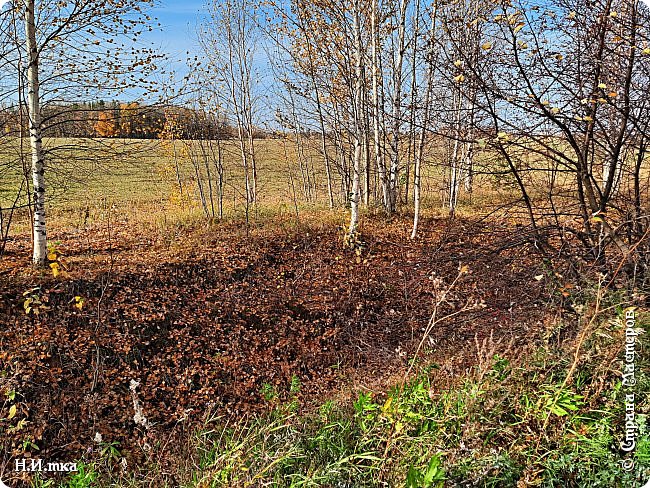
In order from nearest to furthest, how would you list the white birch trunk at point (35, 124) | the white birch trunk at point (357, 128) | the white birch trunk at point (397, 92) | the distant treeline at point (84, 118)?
the white birch trunk at point (35, 124) < the distant treeline at point (84, 118) < the white birch trunk at point (357, 128) < the white birch trunk at point (397, 92)

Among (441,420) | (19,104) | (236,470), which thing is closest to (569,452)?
(441,420)

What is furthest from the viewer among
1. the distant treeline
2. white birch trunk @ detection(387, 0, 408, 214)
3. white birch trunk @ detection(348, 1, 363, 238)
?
white birch trunk @ detection(387, 0, 408, 214)

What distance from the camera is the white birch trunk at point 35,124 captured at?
5758mm

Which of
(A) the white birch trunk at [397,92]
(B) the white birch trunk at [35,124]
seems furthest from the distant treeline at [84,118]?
(A) the white birch trunk at [397,92]

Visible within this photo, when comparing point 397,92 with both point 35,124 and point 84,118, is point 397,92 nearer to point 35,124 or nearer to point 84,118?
point 84,118

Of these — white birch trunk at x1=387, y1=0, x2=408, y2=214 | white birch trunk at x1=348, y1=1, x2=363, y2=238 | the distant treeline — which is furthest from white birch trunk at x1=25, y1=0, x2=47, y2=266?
white birch trunk at x1=387, y1=0, x2=408, y2=214

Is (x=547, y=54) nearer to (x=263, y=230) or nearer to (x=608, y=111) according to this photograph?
(x=608, y=111)

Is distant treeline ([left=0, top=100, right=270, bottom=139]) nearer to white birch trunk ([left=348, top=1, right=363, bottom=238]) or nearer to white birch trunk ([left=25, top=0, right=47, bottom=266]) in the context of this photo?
white birch trunk ([left=25, top=0, right=47, bottom=266])

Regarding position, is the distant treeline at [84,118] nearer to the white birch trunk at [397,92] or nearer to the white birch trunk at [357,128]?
the white birch trunk at [357,128]

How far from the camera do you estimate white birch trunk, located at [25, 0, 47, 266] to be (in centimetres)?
576

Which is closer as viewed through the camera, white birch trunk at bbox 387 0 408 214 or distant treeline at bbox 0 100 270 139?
distant treeline at bbox 0 100 270 139

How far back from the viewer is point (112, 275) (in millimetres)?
6602

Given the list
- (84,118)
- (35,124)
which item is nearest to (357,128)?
→ (84,118)

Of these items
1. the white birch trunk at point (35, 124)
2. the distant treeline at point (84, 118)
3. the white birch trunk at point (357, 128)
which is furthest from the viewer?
the white birch trunk at point (357, 128)
